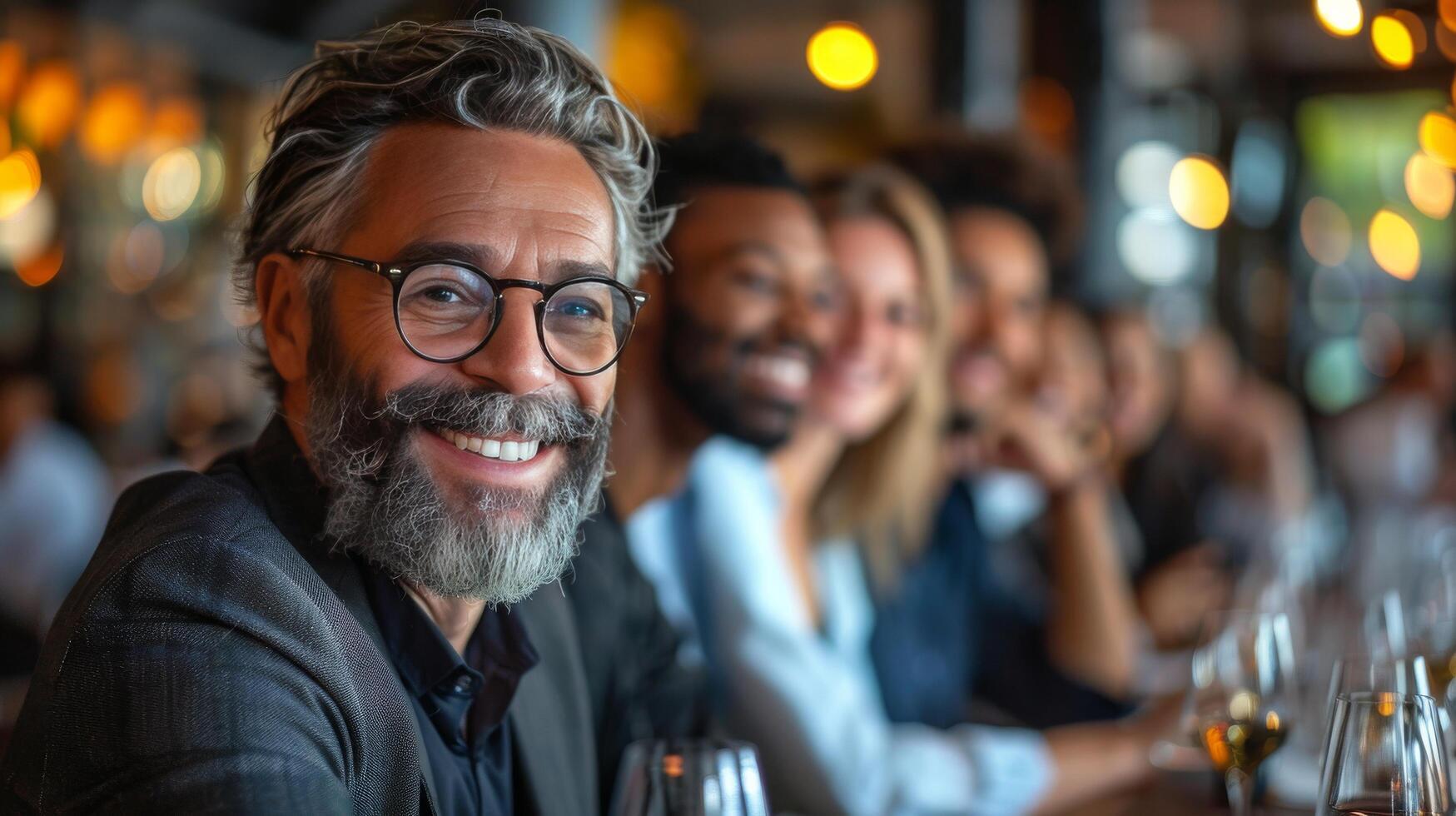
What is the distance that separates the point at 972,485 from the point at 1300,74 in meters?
7.83

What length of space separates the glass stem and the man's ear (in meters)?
1.09

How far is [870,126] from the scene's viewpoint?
9.29 metres

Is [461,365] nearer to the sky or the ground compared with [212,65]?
nearer to the ground

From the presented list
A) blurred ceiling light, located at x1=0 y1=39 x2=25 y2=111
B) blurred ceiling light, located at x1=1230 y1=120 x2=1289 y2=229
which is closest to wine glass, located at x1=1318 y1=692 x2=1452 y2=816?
blurred ceiling light, located at x1=0 y1=39 x2=25 y2=111

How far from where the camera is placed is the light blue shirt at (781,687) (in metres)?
2.23

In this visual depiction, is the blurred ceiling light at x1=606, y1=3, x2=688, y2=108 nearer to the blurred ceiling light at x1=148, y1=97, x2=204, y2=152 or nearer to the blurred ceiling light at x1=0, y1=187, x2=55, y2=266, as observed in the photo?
the blurred ceiling light at x1=148, y1=97, x2=204, y2=152

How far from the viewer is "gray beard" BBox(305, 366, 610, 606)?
1.18 meters

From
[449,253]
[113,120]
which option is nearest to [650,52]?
[113,120]

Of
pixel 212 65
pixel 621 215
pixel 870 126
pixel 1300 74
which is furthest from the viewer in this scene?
pixel 1300 74

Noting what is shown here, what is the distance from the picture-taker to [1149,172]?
10305 mm

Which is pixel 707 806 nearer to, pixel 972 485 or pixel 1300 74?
pixel 972 485

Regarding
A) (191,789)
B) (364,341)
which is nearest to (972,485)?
(364,341)

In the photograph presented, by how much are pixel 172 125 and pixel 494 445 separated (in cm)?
608

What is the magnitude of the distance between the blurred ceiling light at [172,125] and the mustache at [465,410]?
19.8 feet
